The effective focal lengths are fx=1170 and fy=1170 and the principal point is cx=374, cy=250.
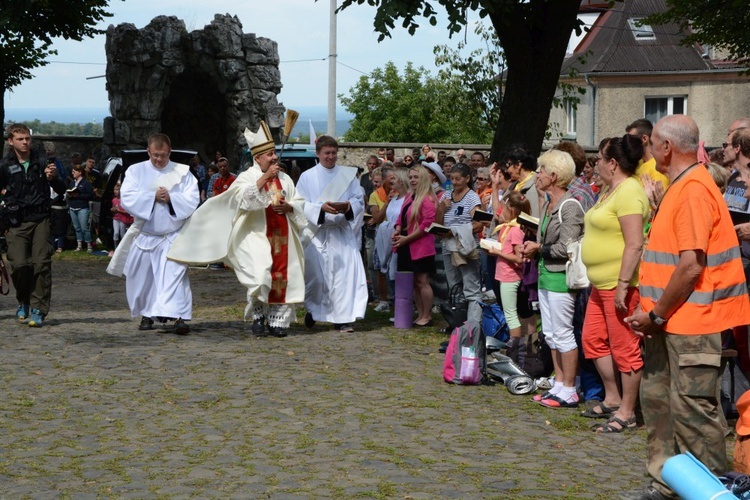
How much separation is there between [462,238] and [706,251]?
227 inches

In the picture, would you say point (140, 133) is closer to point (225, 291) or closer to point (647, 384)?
point (225, 291)

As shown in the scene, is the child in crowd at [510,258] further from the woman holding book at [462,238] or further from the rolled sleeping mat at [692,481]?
the rolled sleeping mat at [692,481]

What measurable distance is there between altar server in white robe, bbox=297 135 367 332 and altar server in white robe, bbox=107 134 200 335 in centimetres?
128

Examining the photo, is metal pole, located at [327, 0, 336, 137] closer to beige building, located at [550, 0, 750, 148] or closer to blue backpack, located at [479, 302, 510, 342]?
beige building, located at [550, 0, 750, 148]

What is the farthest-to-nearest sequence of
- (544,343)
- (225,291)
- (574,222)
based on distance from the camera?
(225,291), (544,343), (574,222)

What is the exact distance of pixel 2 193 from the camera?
1259cm

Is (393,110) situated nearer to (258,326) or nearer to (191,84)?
(191,84)

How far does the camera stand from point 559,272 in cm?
864

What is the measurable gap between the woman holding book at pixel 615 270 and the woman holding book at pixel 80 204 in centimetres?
1569

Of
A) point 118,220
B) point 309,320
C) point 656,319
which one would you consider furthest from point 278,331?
point 118,220

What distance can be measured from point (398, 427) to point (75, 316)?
6.93 metres

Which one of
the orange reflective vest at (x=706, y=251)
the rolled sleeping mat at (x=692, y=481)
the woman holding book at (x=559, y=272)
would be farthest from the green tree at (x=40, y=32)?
the rolled sleeping mat at (x=692, y=481)

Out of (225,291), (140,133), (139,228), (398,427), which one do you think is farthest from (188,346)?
(140,133)

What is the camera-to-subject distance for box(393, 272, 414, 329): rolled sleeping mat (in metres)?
12.4
